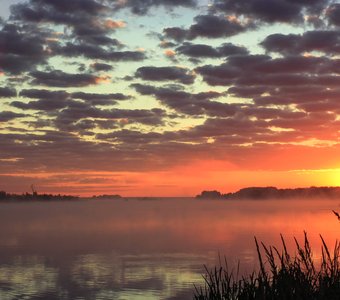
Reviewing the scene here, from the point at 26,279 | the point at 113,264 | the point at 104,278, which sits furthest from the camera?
the point at 113,264

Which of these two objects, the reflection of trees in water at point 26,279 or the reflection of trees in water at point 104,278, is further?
the reflection of trees in water at point 104,278

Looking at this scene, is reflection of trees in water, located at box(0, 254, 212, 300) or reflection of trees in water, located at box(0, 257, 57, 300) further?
reflection of trees in water, located at box(0, 254, 212, 300)

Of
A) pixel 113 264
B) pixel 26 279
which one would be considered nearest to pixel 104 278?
pixel 26 279

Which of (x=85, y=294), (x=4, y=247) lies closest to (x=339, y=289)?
(x=85, y=294)

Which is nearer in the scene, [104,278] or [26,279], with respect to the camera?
[26,279]

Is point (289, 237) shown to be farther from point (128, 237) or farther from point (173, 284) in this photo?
point (173, 284)

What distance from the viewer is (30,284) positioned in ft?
130

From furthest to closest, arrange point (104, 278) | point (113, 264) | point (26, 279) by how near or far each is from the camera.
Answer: point (113, 264), point (104, 278), point (26, 279)

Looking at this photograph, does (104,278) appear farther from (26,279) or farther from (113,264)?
(113,264)

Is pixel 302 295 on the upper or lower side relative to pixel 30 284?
upper

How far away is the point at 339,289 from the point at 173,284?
1026 inches

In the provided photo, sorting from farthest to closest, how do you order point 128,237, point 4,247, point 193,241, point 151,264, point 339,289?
1. point 128,237
2. point 193,241
3. point 4,247
4. point 151,264
5. point 339,289

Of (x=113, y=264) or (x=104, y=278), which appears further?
(x=113, y=264)

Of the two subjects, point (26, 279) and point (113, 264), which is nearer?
point (26, 279)
